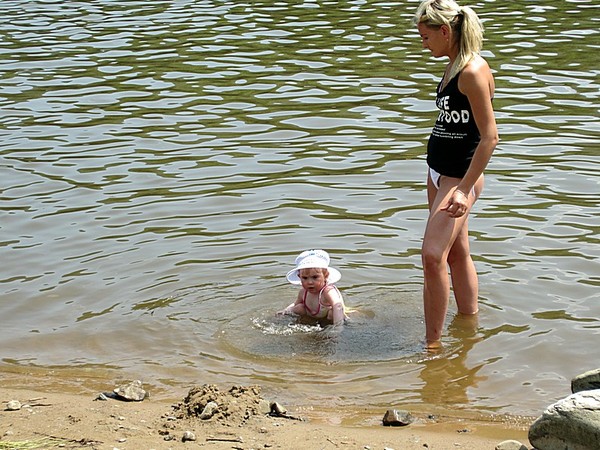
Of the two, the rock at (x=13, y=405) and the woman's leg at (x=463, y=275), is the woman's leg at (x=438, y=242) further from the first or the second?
the rock at (x=13, y=405)

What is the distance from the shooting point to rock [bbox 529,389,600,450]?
188 inches

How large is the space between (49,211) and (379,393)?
14.7 feet

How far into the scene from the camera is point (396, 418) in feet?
18.6

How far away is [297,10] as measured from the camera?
762 inches

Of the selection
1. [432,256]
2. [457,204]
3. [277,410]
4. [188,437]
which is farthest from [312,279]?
[188,437]

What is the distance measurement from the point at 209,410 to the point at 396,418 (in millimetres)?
939

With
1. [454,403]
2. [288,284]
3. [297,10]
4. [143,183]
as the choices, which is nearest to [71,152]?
[143,183]

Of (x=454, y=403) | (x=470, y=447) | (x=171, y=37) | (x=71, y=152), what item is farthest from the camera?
(x=171, y=37)

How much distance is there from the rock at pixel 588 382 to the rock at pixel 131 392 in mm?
2280

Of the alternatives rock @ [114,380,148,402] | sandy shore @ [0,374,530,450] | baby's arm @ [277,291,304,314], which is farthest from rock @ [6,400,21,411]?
baby's arm @ [277,291,304,314]

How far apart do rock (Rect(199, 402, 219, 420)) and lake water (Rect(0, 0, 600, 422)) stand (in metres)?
0.79

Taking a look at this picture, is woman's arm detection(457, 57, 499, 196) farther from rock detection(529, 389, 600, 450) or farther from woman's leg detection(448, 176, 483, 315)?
rock detection(529, 389, 600, 450)

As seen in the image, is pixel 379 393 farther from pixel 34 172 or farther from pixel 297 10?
pixel 297 10

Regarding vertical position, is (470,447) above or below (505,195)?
above
